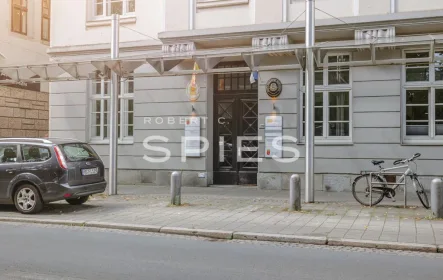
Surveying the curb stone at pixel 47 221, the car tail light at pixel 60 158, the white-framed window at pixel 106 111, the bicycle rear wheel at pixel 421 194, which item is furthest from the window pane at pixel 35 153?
the bicycle rear wheel at pixel 421 194

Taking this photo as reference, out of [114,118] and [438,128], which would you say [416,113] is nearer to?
[438,128]

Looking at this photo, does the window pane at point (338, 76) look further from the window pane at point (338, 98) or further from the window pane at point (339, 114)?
the window pane at point (339, 114)

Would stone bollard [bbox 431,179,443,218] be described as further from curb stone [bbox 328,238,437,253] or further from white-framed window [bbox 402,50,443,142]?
white-framed window [bbox 402,50,443,142]

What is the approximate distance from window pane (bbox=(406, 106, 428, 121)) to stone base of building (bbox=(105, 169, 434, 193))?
1744 millimetres

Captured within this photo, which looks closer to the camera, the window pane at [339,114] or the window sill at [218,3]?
the window pane at [339,114]

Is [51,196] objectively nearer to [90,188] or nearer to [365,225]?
A: [90,188]

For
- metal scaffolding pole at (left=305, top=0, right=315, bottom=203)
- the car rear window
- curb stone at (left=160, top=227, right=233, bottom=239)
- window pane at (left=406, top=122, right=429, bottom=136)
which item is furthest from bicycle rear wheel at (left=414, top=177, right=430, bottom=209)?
the car rear window

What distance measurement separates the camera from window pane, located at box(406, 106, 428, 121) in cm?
1341

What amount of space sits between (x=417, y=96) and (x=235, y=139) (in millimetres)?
5854

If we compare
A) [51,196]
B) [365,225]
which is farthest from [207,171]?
[365,225]

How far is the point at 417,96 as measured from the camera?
1350cm

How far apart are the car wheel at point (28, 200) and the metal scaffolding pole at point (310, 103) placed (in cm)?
629

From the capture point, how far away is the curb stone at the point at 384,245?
275 inches

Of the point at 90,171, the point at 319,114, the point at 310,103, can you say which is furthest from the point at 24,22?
the point at 310,103
